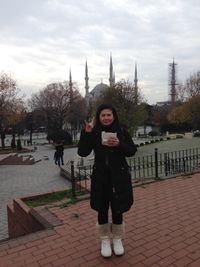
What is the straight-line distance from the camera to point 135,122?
1145 inches

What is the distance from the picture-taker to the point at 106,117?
3.71 m

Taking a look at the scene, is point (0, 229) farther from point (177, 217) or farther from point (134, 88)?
point (134, 88)

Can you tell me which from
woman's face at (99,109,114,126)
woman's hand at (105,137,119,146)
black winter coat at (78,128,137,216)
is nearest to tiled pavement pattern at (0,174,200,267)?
black winter coat at (78,128,137,216)

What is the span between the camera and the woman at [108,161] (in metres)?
3.70

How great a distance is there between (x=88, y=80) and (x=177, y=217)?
283 feet

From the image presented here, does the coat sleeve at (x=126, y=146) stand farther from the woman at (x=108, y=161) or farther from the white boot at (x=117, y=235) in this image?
the white boot at (x=117, y=235)

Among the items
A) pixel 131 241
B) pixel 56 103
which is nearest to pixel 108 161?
pixel 131 241

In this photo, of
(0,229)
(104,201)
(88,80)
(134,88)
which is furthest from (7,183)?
(88,80)

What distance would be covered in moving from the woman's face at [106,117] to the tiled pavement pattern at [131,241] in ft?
5.40

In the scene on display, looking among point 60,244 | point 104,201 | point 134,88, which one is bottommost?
point 60,244

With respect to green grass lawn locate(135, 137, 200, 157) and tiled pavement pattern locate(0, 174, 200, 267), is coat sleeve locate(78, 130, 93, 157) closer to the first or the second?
tiled pavement pattern locate(0, 174, 200, 267)

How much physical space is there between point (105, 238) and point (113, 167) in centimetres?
92

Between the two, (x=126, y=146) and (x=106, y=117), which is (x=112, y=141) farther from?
(x=106, y=117)

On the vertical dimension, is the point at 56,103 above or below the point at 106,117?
above
